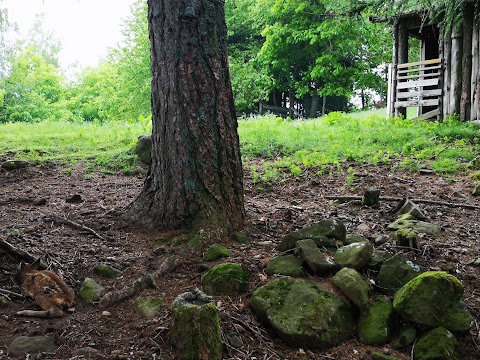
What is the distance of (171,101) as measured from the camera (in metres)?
3.86

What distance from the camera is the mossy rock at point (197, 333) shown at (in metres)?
2.27

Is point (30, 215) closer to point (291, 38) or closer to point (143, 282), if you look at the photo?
point (143, 282)

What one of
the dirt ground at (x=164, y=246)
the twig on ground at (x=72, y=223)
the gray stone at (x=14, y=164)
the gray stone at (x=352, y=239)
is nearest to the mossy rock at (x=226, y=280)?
the dirt ground at (x=164, y=246)

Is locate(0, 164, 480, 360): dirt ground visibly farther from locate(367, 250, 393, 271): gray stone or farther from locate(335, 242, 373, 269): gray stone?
locate(335, 242, 373, 269): gray stone

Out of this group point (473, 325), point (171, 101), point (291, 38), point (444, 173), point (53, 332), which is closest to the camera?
point (53, 332)

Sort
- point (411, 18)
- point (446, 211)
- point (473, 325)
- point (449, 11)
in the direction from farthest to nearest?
point (411, 18) < point (449, 11) < point (446, 211) < point (473, 325)

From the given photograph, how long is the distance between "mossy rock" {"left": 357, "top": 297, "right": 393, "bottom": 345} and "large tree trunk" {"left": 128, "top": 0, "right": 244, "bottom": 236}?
1.48 meters

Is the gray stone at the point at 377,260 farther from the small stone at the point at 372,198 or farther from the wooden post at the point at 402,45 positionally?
the wooden post at the point at 402,45

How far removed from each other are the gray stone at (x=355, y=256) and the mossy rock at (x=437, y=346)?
0.70 metres

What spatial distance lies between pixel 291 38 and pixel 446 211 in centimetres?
2496

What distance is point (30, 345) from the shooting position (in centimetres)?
232

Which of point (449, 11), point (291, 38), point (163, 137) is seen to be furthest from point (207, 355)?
point (291, 38)

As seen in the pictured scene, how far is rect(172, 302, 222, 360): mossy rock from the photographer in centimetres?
227

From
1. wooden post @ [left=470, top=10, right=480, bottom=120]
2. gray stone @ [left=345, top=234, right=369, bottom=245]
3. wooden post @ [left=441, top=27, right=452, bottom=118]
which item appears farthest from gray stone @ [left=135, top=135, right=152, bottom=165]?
→ wooden post @ [left=441, top=27, right=452, bottom=118]
